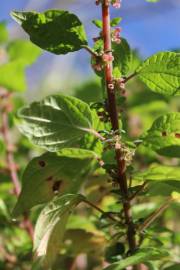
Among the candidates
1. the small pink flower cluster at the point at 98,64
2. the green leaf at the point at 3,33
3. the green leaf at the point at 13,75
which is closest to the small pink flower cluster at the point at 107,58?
the small pink flower cluster at the point at 98,64

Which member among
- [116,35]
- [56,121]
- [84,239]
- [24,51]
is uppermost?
[24,51]

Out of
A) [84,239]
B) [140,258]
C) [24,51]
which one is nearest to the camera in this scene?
[140,258]

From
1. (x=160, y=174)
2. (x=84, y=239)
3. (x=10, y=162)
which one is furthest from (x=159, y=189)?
(x=10, y=162)

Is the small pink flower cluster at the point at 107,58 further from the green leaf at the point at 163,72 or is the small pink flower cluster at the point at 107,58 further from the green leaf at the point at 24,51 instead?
the green leaf at the point at 24,51

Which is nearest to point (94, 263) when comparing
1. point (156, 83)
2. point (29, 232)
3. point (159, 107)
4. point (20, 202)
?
point (29, 232)

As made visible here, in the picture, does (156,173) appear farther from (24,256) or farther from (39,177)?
(24,256)

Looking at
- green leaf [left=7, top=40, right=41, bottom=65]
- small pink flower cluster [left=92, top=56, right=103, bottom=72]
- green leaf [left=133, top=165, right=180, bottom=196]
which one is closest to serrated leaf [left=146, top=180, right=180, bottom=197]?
green leaf [left=133, top=165, right=180, bottom=196]

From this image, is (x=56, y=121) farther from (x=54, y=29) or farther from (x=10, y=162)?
(x=10, y=162)

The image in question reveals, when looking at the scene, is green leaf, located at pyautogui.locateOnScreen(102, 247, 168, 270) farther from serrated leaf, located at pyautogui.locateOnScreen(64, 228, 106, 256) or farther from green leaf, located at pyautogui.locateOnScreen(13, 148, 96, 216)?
serrated leaf, located at pyautogui.locateOnScreen(64, 228, 106, 256)
